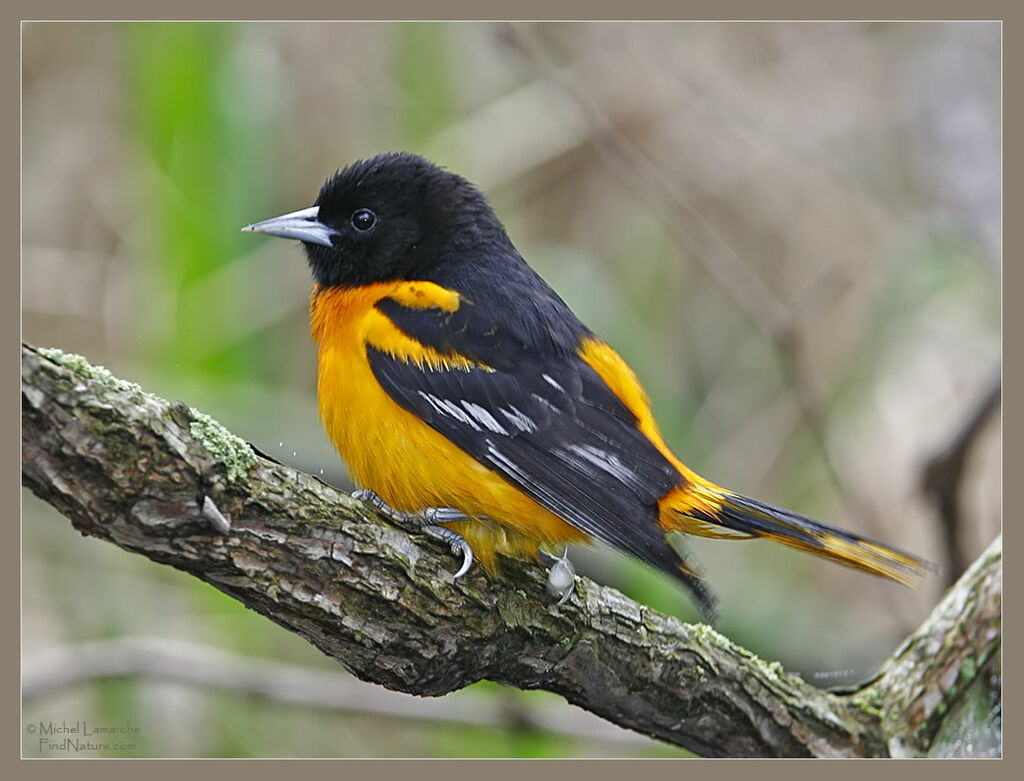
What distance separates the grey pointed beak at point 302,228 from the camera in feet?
10.5

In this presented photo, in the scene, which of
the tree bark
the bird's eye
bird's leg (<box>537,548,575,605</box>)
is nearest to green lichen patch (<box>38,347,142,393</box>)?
the tree bark

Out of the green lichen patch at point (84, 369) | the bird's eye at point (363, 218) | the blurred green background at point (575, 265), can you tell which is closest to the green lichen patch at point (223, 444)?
the green lichen patch at point (84, 369)

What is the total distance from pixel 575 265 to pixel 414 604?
254 centimetres

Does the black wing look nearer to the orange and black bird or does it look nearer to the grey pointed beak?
the orange and black bird

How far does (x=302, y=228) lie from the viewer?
3.23 metres

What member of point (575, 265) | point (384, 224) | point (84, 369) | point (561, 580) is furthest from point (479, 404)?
point (575, 265)

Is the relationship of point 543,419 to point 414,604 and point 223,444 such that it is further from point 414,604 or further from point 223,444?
point 223,444

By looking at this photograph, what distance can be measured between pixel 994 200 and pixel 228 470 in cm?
320

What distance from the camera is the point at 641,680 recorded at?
113 inches

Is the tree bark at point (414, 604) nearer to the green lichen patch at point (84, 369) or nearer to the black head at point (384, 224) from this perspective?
the green lichen patch at point (84, 369)

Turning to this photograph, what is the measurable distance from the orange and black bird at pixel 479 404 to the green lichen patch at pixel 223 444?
0.47 meters

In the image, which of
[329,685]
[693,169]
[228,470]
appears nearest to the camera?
[228,470]

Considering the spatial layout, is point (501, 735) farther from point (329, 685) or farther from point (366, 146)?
point (366, 146)

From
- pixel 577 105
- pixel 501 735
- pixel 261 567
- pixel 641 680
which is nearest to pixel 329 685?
pixel 501 735
